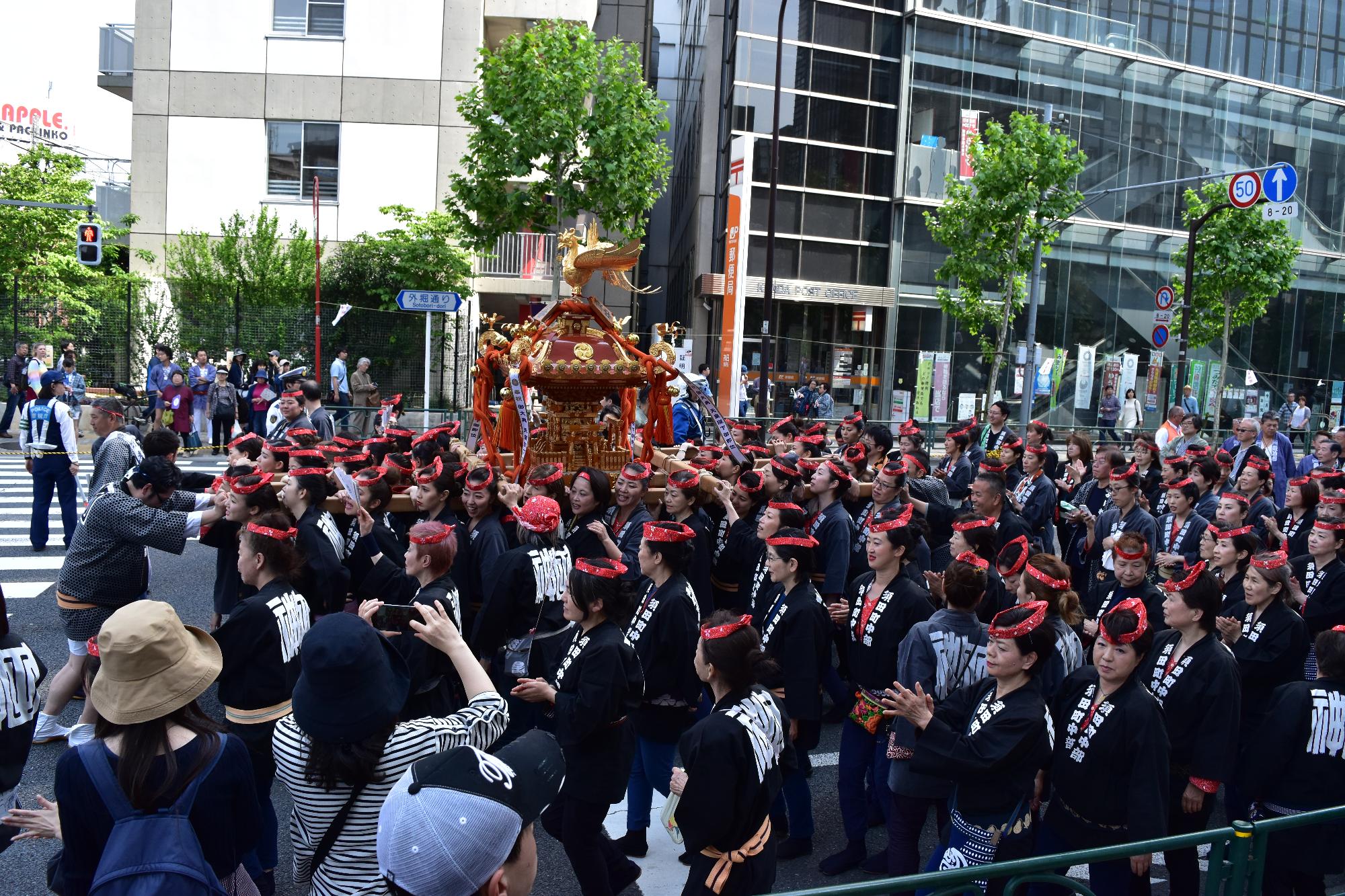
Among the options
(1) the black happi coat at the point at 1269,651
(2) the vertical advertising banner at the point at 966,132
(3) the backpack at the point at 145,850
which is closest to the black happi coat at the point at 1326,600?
(1) the black happi coat at the point at 1269,651

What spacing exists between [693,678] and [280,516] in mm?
2154

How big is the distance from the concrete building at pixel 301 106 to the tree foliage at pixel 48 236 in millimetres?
2022

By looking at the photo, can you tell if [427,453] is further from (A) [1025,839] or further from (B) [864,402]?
(B) [864,402]

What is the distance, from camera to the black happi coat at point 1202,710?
4.48m

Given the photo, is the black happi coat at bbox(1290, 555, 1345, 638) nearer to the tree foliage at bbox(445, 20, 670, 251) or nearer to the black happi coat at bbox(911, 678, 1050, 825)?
the black happi coat at bbox(911, 678, 1050, 825)

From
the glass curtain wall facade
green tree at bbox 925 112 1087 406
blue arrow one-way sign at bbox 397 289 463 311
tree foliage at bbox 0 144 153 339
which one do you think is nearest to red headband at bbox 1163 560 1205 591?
blue arrow one-way sign at bbox 397 289 463 311

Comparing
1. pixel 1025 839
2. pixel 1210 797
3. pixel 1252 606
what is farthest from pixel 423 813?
pixel 1252 606

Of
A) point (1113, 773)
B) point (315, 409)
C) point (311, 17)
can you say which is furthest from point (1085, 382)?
point (1113, 773)

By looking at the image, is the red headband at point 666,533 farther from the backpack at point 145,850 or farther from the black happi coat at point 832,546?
the backpack at point 145,850

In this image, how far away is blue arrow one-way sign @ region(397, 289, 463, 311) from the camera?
16703mm

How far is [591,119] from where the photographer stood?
19.4 m

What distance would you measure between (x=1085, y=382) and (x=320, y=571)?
27.7 metres

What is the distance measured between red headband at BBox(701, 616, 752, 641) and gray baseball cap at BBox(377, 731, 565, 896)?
162cm

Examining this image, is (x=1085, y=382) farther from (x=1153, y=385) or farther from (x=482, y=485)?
(x=482, y=485)
